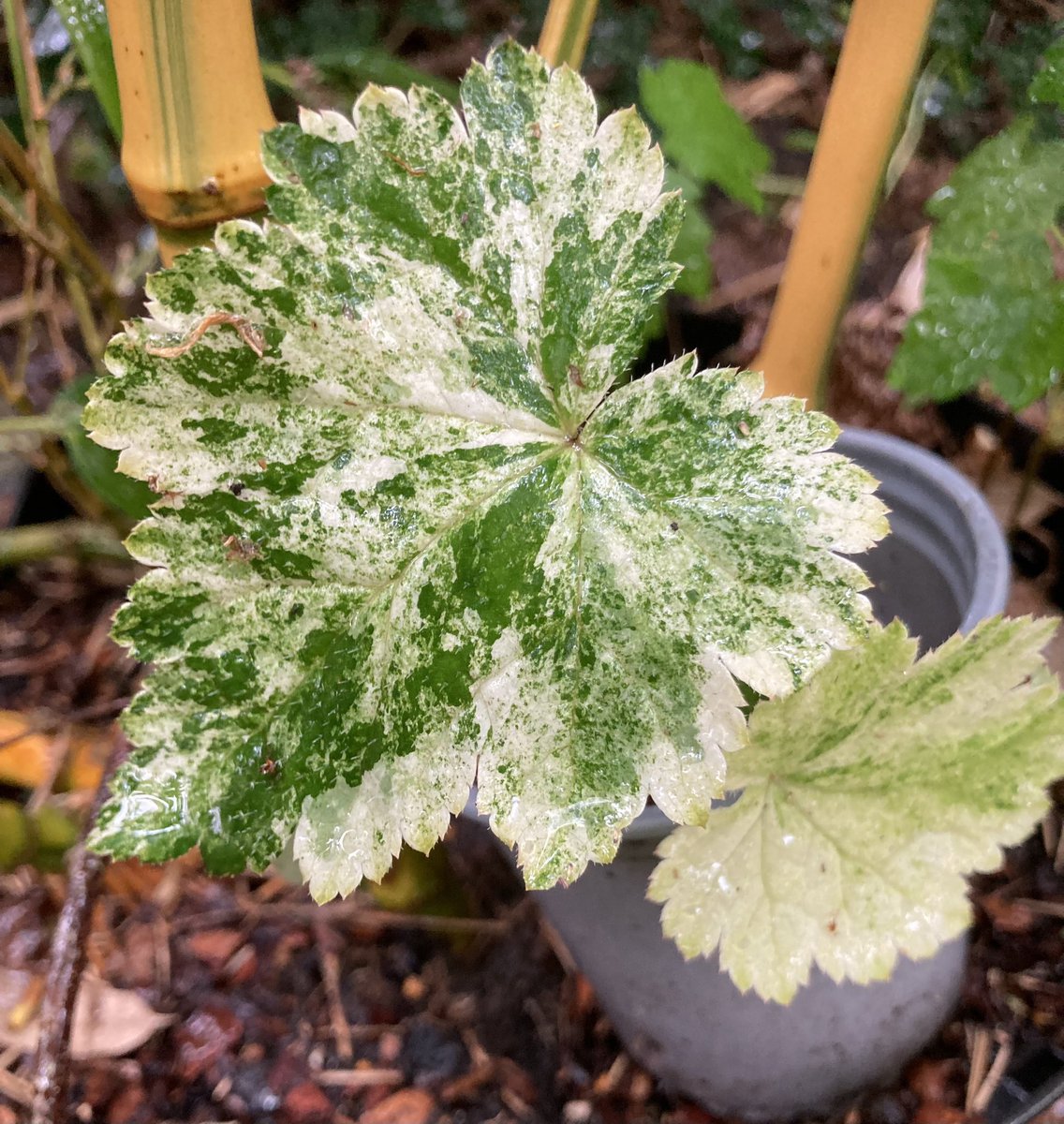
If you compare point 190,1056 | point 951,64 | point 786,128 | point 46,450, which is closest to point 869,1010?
point 190,1056

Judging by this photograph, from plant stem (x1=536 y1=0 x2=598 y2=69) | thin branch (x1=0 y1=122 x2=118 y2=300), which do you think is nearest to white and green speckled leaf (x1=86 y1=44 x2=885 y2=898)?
plant stem (x1=536 y1=0 x2=598 y2=69)

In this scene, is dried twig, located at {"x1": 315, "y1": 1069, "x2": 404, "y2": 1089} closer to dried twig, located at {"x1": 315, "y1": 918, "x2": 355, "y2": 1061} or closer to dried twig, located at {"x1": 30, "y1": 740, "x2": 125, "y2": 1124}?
dried twig, located at {"x1": 315, "y1": 918, "x2": 355, "y2": 1061}

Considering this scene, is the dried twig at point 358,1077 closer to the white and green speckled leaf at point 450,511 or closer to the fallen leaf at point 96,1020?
the fallen leaf at point 96,1020

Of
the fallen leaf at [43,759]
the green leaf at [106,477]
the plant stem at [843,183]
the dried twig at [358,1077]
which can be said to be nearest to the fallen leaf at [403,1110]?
the dried twig at [358,1077]

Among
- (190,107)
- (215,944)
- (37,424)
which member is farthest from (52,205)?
(215,944)

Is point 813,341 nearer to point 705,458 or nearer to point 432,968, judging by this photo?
point 705,458
